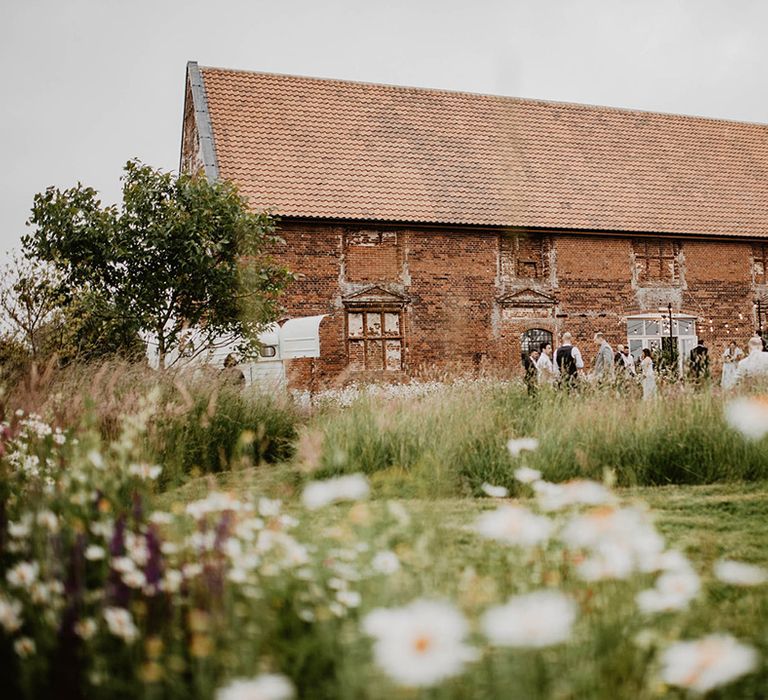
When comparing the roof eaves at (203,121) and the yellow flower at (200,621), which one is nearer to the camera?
the yellow flower at (200,621)

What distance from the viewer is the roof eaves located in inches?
770

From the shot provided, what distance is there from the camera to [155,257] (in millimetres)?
14070

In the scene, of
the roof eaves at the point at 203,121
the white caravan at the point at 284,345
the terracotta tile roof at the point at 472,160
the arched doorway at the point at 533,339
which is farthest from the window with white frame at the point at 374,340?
the roof eaves at the point at 203,121

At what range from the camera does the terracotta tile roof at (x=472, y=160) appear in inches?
802

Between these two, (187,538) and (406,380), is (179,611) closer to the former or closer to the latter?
(187,538)

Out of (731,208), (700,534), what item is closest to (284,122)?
(731,208)

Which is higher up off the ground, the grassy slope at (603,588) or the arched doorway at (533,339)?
the arched doorway at (533,339)

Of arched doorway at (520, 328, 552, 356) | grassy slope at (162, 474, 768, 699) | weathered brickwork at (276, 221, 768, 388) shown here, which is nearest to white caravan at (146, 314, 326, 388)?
weathered brickwork at (276, 221, 768, 388)

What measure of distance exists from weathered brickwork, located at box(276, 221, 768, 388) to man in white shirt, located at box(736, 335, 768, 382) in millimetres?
7102

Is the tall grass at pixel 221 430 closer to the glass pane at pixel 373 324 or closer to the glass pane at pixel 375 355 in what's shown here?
the glass pane at pixel 375 355

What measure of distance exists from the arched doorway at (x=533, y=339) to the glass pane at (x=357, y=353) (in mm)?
4385

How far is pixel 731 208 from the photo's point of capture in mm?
24328

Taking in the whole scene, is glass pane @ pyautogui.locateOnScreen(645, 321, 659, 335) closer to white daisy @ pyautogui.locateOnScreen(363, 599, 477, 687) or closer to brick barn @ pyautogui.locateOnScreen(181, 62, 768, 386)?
brick barn @ pyautogui.locateOnScreen(181, 62, 768, 386)

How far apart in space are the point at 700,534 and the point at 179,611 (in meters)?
3.52
